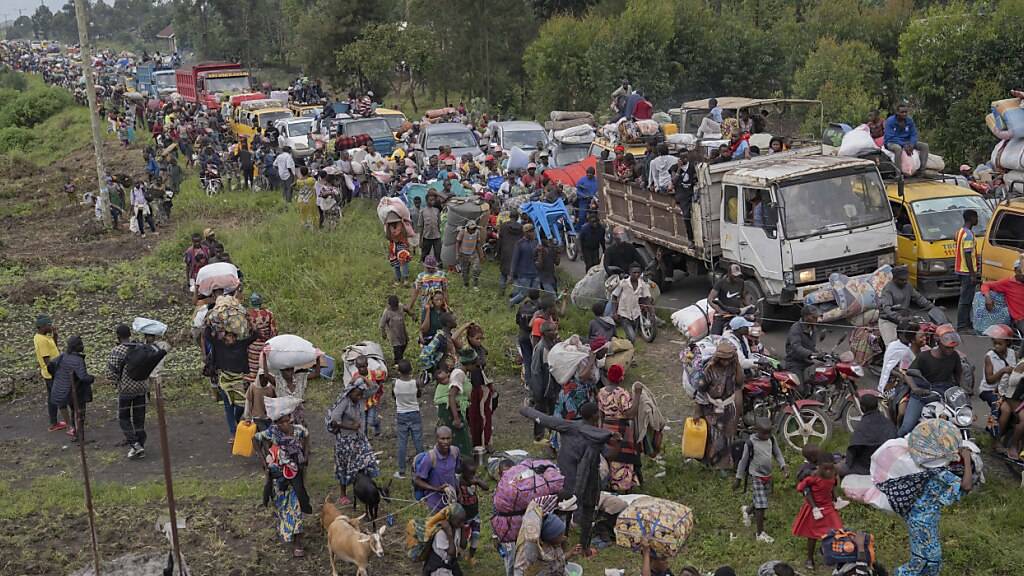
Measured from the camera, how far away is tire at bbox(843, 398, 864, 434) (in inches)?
438

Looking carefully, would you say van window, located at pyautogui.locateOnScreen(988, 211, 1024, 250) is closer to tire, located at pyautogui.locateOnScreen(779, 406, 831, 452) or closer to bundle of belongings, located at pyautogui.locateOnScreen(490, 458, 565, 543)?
tire, located at pyautogui.locateOnScreen(779, 406, 831, 452)

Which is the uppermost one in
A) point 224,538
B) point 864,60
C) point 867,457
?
point 864,60

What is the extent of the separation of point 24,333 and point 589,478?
1198 centimetres

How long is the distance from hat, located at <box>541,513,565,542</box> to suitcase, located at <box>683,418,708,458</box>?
2940 mm

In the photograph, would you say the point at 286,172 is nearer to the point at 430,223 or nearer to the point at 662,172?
the point at 430,223

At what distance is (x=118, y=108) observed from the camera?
2160 inches

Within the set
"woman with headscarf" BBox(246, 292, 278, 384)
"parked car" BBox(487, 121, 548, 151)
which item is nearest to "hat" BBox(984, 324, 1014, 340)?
"woman with headscarf" BBox(246, 292, 278, 384)

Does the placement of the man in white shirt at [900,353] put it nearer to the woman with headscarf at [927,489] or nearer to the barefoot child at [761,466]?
the barefoot child at [761,466]

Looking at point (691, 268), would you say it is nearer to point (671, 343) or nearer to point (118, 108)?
point (671, 343)

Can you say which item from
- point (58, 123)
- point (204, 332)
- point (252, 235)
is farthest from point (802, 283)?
point (58, 123)

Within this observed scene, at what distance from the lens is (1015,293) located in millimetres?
11969

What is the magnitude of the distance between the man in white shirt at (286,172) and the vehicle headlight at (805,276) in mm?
15104

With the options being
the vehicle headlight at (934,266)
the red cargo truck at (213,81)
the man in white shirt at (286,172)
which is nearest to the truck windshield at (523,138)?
the man in white shirt at (286,172)

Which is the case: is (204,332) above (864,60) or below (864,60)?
below
